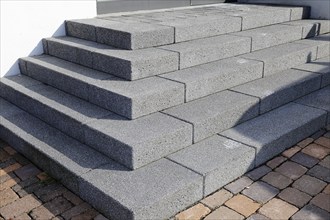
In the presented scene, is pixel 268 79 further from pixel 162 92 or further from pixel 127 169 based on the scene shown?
pixel 127 169

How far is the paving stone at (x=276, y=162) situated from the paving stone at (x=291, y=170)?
41mm

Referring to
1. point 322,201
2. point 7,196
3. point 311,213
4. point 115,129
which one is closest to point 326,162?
point 322,201

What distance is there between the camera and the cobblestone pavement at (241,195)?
2912 millimetres

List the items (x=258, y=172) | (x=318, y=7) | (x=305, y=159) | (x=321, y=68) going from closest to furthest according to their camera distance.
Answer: (x=258, y=172) < (x=305, y=159) < (x=321, y=68) < (x=318, y=7)

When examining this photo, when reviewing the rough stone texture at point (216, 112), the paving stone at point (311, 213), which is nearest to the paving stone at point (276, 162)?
the rough stone texture at point (216, 112)

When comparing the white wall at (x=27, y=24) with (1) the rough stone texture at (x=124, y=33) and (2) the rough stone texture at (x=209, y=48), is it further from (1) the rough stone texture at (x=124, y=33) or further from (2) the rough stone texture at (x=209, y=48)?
(2) the rough stone texture at (x=209, y=48)

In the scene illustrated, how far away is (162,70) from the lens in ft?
12.9

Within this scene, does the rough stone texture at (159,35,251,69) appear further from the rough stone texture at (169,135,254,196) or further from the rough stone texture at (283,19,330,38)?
the rough stone texture at (283,19,330,38)

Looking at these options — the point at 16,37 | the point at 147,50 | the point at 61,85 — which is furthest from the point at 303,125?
the point at 16,37

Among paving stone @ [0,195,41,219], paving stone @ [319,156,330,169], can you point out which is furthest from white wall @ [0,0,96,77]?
paving stone @ [319,156,330,169]

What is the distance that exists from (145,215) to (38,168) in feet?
4.46

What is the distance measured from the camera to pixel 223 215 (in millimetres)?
2875

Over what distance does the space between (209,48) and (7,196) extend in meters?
2.52

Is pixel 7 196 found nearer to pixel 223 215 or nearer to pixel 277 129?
pixel 223 215
